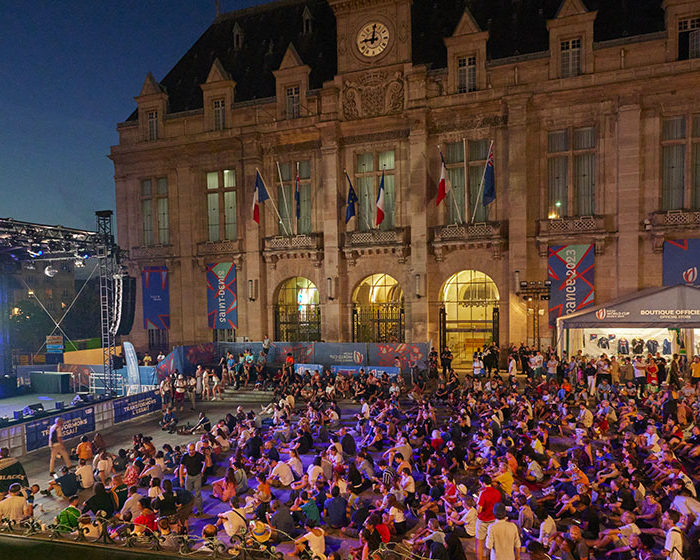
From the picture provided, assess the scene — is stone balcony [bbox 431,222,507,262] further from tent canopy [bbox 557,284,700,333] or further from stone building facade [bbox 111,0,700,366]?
tent canopy [bbox 557,284,700,333]

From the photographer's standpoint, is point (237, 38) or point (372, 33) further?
point (237, 38)

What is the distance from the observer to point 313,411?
54.0 feet

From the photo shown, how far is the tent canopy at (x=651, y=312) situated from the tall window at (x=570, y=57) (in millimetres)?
12043

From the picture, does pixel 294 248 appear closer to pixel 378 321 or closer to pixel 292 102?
pixel 378 321

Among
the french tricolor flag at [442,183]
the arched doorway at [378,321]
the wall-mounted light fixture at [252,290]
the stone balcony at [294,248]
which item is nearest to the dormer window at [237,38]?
the stone balcony at [294,248]

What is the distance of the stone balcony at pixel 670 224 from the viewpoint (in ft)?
72.3

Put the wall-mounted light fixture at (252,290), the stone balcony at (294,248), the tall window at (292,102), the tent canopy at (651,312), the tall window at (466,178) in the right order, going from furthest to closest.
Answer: the wall-mounted light fixture at (252,290) < the tall window at (292,102) < the stone balcony at (294,248) < the tall window at (466,178) < the tent canopy at (651,312)

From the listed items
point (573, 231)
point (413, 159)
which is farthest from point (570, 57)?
point (413, 159)

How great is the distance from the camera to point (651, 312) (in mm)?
18562

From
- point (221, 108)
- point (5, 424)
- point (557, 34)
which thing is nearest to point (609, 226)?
point (557, 34)

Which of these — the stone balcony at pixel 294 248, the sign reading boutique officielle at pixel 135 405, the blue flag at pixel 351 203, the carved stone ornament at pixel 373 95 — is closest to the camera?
the sign reading boutique officielle at pixel 135 405

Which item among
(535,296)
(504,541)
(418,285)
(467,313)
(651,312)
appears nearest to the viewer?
(504,541)

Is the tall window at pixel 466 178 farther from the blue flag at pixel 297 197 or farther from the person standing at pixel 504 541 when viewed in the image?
the person standing at pixel 504 541

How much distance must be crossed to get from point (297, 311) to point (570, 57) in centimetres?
2057
